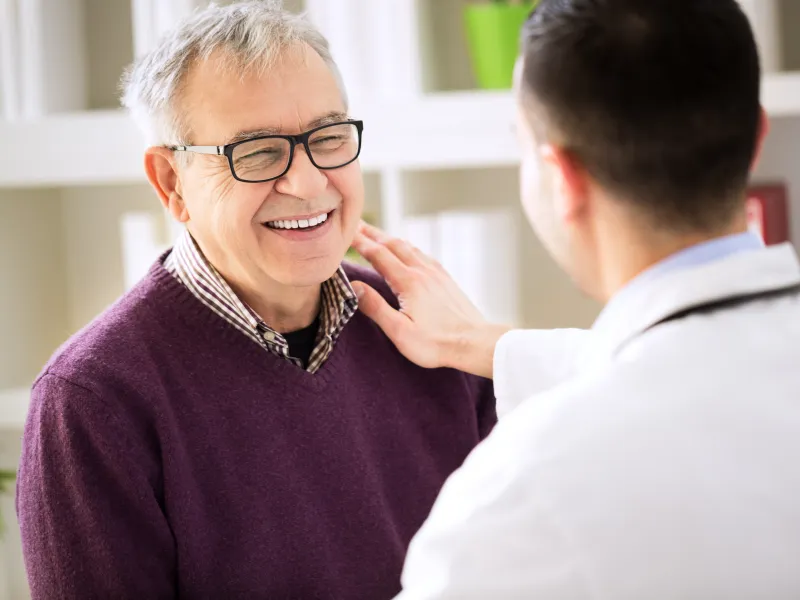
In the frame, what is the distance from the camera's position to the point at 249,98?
1356 millimetres

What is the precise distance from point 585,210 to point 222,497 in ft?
2.22

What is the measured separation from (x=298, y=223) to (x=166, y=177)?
0.69 feet

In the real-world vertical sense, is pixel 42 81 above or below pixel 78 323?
above

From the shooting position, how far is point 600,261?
38.4 inches

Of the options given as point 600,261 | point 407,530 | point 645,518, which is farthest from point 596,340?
point 407,530

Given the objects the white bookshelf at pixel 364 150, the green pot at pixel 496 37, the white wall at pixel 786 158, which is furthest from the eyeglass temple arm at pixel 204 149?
the white wall at pixel 786 158

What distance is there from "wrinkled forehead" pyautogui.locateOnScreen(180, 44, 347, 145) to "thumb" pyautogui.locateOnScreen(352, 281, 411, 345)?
0.98ft

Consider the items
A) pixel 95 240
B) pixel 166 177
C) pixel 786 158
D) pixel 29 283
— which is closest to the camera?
pixel 166 177

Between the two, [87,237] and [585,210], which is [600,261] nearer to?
[585,210]

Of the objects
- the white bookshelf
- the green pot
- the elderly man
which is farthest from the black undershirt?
the green pot

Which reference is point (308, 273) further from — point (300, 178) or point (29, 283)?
point (29, 283)

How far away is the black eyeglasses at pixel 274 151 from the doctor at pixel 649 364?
47 centimetres

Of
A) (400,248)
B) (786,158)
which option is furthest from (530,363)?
(786,158)

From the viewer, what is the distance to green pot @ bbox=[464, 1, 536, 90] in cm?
210
